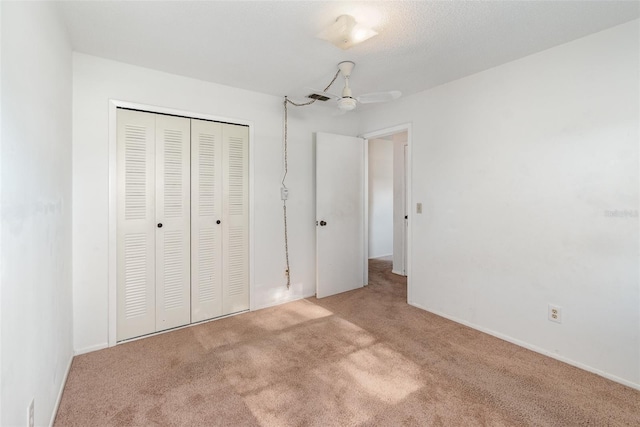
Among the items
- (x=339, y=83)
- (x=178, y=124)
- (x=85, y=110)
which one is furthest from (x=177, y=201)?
(x=339, y=83)

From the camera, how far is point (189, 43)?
2.27 meters

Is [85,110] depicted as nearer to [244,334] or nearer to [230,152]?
[230,152]

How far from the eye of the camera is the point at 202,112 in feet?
9.67

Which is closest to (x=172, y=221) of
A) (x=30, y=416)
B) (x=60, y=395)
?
(x=60, y=395)

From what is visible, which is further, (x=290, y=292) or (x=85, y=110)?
(x=290, y=292)

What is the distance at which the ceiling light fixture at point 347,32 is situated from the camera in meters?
1.91

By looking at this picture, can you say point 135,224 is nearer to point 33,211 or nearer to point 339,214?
point 33,211

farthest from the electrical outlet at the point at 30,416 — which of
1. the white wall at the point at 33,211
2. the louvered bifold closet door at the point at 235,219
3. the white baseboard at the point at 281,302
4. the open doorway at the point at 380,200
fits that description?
the open doorway at the point at 380,200

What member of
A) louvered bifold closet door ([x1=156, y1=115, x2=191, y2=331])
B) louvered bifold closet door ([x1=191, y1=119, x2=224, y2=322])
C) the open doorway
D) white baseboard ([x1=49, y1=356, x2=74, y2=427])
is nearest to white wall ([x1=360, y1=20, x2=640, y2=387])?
louvered bifold closet door ([x1=191, y1=119, x2=224, y2=322])

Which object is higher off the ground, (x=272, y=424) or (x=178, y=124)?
(x=178, y=124)

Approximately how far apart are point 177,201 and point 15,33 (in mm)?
1741

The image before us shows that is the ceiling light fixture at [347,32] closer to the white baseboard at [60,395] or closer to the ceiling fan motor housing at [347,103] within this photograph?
the ceiling fan motor housing at [347,103]

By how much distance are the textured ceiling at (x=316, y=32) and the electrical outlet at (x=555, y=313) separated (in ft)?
6.49

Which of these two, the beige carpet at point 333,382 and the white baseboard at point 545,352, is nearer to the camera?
the beige carpet at point 333,382
